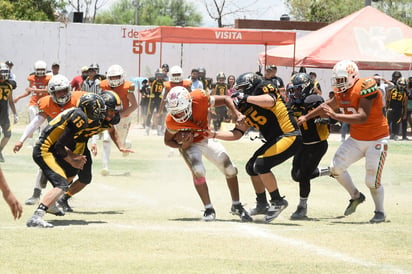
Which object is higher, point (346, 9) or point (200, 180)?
Result: point (346, 9)

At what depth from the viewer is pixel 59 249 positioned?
8109 millimetres

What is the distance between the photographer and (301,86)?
10977 mm

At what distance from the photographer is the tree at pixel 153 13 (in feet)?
263

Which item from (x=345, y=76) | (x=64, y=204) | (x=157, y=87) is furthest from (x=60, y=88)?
(x=157, y=87)

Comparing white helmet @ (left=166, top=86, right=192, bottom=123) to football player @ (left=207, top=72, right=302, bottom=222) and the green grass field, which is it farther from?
the green grass field

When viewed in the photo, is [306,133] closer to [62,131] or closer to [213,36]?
[62,131]

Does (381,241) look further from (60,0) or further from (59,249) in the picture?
(60,0)

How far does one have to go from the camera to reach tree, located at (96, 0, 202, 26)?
263 feet

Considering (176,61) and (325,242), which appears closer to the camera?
(325,242)

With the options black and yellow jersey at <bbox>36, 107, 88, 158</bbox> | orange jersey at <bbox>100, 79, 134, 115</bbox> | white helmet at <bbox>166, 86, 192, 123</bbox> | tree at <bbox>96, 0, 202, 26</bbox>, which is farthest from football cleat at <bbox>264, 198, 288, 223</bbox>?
tree at <bbox>96, 0, 202, 26</bbox>

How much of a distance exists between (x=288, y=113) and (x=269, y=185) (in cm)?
91

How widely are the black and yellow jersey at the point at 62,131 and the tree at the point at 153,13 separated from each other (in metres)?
68.8

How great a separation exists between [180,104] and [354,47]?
736 inches

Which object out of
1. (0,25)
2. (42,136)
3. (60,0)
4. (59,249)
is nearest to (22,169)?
(42,136)
